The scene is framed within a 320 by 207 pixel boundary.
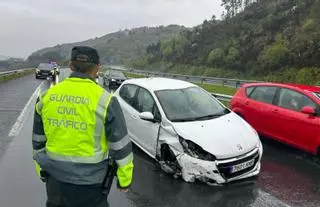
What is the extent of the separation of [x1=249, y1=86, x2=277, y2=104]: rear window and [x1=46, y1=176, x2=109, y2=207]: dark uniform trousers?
7.26 m

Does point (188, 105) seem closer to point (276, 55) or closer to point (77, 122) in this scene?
point (77, 122)

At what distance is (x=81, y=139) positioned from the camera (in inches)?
119

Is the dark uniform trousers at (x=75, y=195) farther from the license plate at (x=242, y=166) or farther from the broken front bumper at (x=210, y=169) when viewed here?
the license plate at (x=242, y=166)

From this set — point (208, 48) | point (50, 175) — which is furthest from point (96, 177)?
point (208, 48)

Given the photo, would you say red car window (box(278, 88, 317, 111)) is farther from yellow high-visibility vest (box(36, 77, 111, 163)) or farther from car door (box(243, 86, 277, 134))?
yellow high-visibility vest (box(36, 77, 111, 163))

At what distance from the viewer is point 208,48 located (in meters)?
70.2

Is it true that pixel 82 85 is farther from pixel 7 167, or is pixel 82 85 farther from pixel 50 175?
pixel 7 167

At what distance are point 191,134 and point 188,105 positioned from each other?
124cm

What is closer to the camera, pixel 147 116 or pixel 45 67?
pixel 147 116

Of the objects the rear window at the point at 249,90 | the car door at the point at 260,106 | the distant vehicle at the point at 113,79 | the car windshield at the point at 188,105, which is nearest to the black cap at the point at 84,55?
the car windshield at the point at 188,105

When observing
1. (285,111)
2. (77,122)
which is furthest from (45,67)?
(77,122)

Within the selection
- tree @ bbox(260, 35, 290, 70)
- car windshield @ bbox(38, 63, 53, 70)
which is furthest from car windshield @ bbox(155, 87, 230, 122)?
tree @ bbox(260, 35, 290, 70)

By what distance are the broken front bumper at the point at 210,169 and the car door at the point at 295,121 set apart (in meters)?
2.15

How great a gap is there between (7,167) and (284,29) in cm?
5058
